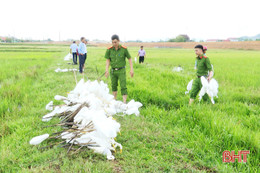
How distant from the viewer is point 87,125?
102 inches

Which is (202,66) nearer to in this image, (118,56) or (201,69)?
(201,69)

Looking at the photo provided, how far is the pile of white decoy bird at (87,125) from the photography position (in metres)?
2.41

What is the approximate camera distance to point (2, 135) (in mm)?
2920

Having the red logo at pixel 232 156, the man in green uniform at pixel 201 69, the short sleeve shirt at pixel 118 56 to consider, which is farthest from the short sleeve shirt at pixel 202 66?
the red logo at pixel 232 156

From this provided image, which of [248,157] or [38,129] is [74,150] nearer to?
[38,129]

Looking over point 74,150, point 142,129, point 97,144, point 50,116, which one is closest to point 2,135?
point 50,116

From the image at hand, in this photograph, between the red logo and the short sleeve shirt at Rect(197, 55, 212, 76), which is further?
the short sleeve shirt at Rect(197, 55, 212, 76)

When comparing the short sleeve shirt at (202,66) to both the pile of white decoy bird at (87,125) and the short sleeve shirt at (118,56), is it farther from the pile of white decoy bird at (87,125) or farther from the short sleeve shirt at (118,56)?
the pile of white decoy bird at (87,125)

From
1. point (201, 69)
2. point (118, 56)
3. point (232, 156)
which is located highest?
point (118, 56)

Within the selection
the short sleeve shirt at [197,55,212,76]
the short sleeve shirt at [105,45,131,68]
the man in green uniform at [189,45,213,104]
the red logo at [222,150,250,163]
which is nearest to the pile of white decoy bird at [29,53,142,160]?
the short sleeve shirt at [105,45,131,68]

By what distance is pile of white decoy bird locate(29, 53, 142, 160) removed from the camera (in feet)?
7.91

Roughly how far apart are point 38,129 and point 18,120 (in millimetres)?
634

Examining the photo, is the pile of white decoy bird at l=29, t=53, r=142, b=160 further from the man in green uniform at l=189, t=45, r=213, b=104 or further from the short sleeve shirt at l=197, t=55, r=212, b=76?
the short sleeve shirt at l=197, t=55, r=212, b=76

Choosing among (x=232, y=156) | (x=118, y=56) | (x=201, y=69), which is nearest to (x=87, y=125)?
(x=232, y=156)
